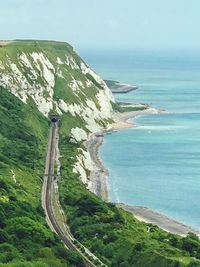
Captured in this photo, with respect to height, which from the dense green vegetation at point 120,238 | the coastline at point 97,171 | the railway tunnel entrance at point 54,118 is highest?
the railway tunnel entrance at point 54,118

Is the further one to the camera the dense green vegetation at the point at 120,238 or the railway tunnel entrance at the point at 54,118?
the railway tunnel entrance at the point at 54,118

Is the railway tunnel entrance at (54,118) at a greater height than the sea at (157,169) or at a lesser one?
greater

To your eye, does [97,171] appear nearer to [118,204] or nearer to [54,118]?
[118,204]

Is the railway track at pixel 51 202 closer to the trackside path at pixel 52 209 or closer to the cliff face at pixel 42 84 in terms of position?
the trackside path at pixel 52 209

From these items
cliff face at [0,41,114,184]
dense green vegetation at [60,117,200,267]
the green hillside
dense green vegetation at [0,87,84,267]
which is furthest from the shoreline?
dense green vegetation at [0,87,84,267]

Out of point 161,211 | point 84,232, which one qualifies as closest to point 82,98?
point 161,211

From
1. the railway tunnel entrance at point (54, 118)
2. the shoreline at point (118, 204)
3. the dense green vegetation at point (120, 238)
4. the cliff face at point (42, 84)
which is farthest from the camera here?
the railway tunnel entrance at point (54, 118)

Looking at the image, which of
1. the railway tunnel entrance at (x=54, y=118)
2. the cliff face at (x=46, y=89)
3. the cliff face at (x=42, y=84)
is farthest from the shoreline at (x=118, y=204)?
the railway tunnel entrance at (x=54, y=118)

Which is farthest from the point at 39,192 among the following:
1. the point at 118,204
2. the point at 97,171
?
the point at 97,171

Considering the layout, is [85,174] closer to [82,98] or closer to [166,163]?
[166,163]
